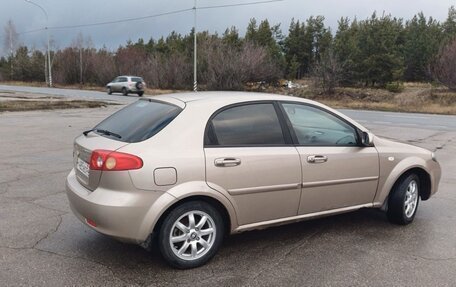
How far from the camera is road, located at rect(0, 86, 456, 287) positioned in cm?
362

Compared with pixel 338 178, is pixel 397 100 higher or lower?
lower

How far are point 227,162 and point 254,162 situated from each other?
270 mm

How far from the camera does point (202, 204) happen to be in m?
3.80

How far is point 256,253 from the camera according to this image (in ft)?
13.7

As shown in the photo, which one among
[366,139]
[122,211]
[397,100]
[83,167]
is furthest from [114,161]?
[397,100]

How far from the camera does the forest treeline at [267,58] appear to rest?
46.1 meters

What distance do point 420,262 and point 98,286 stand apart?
2.80 metres

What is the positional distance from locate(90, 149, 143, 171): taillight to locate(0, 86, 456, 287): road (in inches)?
33.3

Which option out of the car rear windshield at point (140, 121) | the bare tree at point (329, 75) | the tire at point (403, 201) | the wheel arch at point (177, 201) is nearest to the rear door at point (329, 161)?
the tire at point (403, 201)

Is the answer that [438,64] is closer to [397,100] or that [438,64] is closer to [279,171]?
[397,100]

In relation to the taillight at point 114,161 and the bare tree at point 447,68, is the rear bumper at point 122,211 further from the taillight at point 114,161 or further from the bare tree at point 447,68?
the bare tree at point 447,68

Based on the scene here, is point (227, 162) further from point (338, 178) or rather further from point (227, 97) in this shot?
point (338, 178)

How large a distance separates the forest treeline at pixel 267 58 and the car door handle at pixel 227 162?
39.4 meters

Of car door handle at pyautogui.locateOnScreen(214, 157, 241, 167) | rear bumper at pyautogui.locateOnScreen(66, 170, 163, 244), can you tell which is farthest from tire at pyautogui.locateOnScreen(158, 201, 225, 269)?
car door handle at pyautogui.locateOnScreen(214, 157, 241, 167)
